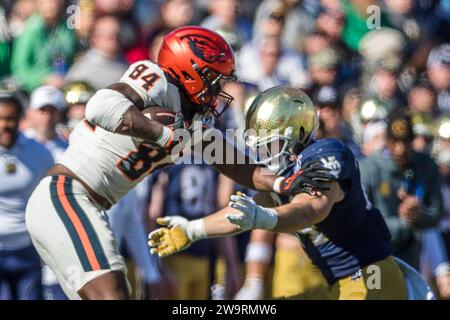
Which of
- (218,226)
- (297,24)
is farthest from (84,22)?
(218,226)

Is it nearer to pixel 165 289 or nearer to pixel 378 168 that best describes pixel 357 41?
pixel 378 168

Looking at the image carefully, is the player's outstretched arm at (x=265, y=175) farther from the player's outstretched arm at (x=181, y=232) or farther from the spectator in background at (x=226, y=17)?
the spectator in background at (x=226, y=17)

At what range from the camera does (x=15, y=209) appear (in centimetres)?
725

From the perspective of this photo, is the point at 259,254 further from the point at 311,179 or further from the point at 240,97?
the point at 311,179

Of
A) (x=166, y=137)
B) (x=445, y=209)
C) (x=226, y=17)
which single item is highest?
(x=226, y=17)

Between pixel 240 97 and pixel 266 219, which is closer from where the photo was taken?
pixel 266 219

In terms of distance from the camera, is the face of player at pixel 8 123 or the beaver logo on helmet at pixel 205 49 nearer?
the beaver logo on helmet at pixel 205 49

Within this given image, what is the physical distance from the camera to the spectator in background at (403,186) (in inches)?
302

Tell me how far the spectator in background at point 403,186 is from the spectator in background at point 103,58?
6.84ft

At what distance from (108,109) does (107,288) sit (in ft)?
2.78

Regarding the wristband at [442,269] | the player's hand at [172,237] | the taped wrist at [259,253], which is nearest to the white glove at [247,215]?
the player's hand at [172,237]

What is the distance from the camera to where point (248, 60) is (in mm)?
9164
